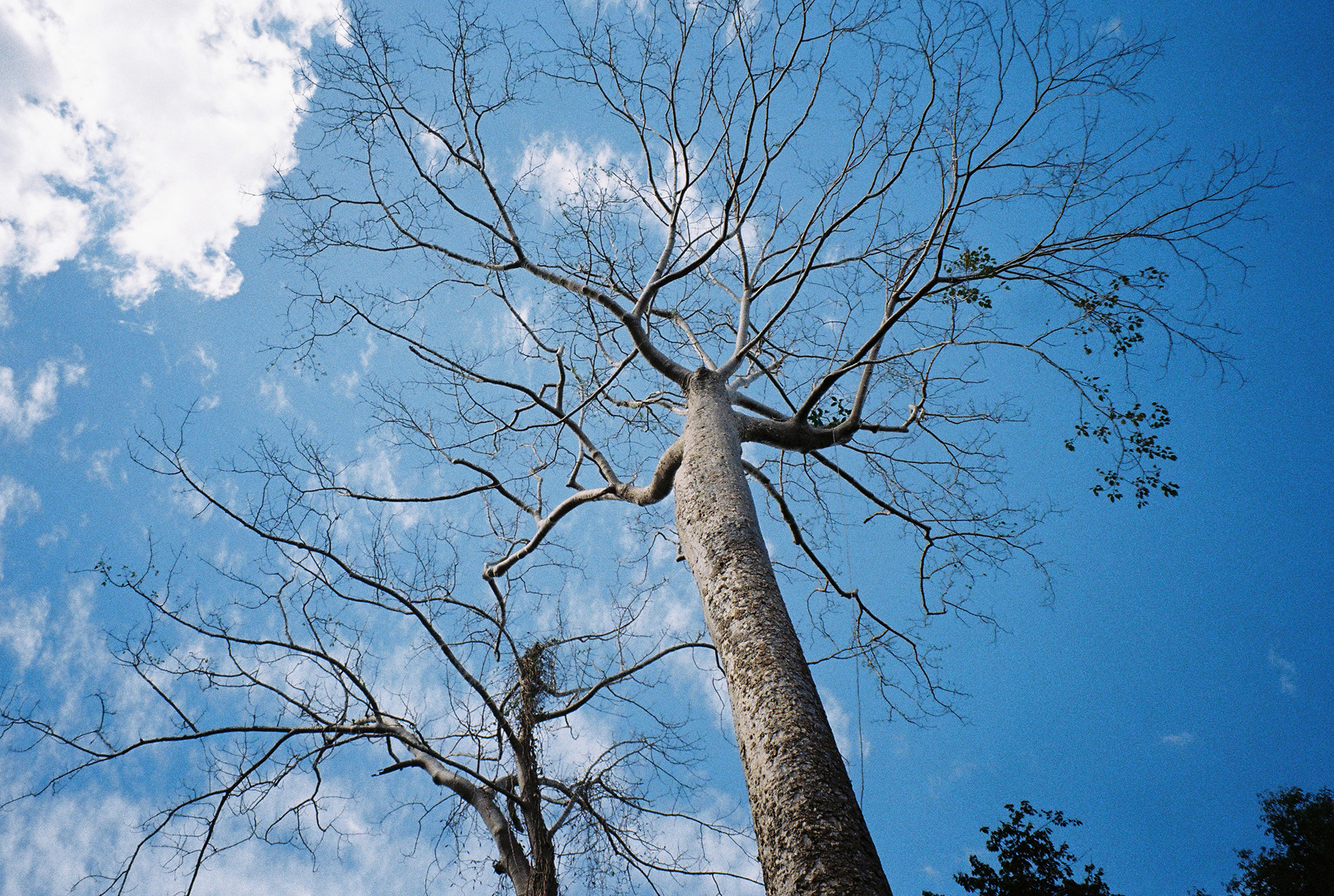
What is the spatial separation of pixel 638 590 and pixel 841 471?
71.7 inches

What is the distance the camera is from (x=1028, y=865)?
237 inches

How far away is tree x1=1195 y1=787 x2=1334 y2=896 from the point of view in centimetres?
863

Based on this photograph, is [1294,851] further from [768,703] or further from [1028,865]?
[768,703]

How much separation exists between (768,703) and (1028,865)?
521cm

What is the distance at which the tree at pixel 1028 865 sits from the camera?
5.86 m

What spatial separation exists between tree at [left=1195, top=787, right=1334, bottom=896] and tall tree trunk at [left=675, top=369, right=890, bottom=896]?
391 inches

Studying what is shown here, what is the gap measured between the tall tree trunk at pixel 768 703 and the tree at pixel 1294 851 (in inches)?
391

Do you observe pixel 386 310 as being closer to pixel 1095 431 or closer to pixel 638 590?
pixel 638 590

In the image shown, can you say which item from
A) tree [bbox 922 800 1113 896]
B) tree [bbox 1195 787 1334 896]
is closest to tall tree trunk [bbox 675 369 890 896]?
tree [bbox 922 800 1113 896]

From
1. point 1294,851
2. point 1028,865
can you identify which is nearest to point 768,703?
point 1028,865

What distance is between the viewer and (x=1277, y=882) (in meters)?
8.91

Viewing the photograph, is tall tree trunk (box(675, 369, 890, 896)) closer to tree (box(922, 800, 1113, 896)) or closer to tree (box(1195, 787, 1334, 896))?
tree (box(922, 800, 1113, 896))

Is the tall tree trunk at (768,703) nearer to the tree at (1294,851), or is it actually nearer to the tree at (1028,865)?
the tree at (1028,865)

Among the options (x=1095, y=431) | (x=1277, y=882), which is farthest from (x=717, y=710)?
(x=1277, y=882)
